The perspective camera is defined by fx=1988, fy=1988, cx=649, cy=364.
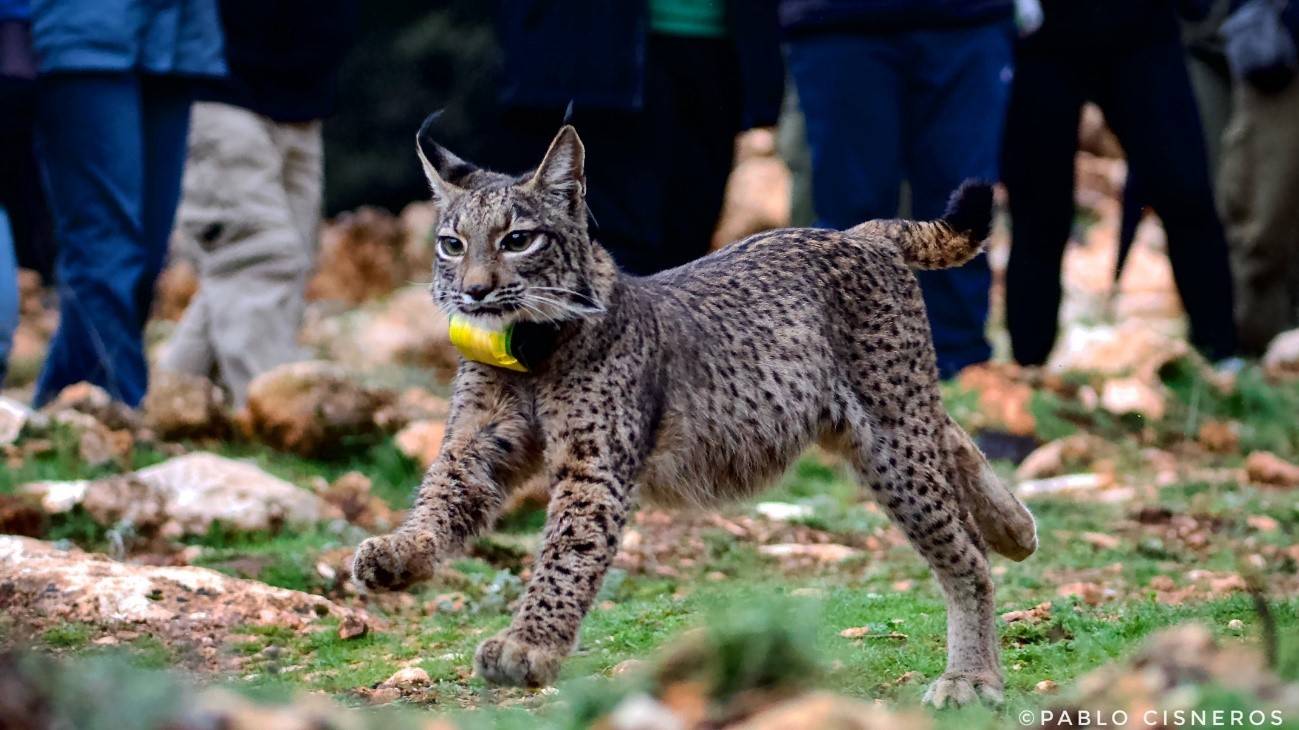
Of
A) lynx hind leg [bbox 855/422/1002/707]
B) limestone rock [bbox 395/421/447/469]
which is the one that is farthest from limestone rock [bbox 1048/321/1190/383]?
lynx hind leg [bbox 855/422/1002/707]

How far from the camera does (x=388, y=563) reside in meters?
4.62

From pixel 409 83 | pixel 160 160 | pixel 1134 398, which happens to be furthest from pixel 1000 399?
pixel 409 83

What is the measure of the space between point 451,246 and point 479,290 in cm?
27

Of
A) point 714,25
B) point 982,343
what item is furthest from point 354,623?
point 982,343

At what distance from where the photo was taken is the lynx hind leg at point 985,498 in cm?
579

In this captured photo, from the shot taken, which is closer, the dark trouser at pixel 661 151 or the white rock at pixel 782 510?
the dark trouser at pixel 661 151

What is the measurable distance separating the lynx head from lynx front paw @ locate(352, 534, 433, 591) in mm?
715

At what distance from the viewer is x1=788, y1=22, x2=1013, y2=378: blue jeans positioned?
8.82 metres

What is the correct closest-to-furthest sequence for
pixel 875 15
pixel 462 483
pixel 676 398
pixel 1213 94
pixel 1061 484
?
pixel 462 483 → pixel 676 398 → pixel 875 15 → pixel 1061 484 → pixel 1213 94

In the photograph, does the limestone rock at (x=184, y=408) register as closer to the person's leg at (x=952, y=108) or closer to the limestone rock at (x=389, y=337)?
the limestone rock at (x=389, y=337)

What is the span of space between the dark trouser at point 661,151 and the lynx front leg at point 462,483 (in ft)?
8.87

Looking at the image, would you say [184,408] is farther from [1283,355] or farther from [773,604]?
[1283,355]

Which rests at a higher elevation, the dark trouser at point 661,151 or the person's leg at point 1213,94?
the dark trouser at point 661,151

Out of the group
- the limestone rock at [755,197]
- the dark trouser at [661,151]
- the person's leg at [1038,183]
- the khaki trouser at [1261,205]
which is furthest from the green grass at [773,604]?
the limestone rock at [755,197]
